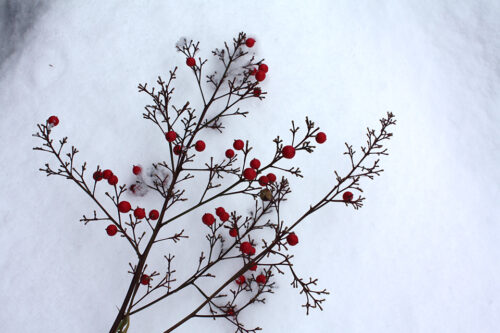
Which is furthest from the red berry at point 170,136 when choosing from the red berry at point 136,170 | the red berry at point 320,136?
the red berry at point 320,136

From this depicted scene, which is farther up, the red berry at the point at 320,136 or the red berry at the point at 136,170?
the red berry at the point at 136,170

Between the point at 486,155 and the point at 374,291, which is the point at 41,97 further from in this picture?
the point at 486,155

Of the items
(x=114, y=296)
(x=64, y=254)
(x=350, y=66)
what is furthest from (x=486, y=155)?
(x=64, y=254)

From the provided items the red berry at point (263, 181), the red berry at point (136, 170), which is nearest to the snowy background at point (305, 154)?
the red berry at point (136, 170)

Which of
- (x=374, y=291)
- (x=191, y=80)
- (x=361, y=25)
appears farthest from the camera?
(x=361, y=25)

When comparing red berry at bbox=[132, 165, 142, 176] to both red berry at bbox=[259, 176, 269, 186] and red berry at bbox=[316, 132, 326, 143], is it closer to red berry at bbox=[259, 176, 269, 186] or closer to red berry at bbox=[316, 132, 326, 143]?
red berry at bbox=[259, 176, 269, 186]

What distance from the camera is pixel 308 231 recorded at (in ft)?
7.32

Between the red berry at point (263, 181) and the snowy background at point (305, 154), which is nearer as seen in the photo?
the red berry at point (263, 181)

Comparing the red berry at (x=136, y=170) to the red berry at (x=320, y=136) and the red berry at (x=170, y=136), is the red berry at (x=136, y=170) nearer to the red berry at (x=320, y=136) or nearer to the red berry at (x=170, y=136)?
the red berry at (x=170, y=136)

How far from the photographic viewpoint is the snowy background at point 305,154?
6.89 feet

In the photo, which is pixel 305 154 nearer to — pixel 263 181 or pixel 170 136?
pixel 263 181

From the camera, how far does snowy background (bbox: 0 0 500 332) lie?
210 centimetres

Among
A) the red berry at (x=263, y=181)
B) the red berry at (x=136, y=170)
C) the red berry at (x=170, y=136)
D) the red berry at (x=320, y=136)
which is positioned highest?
the red berry at (x=136, y=170)

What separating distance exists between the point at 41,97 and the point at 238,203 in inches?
58.2
